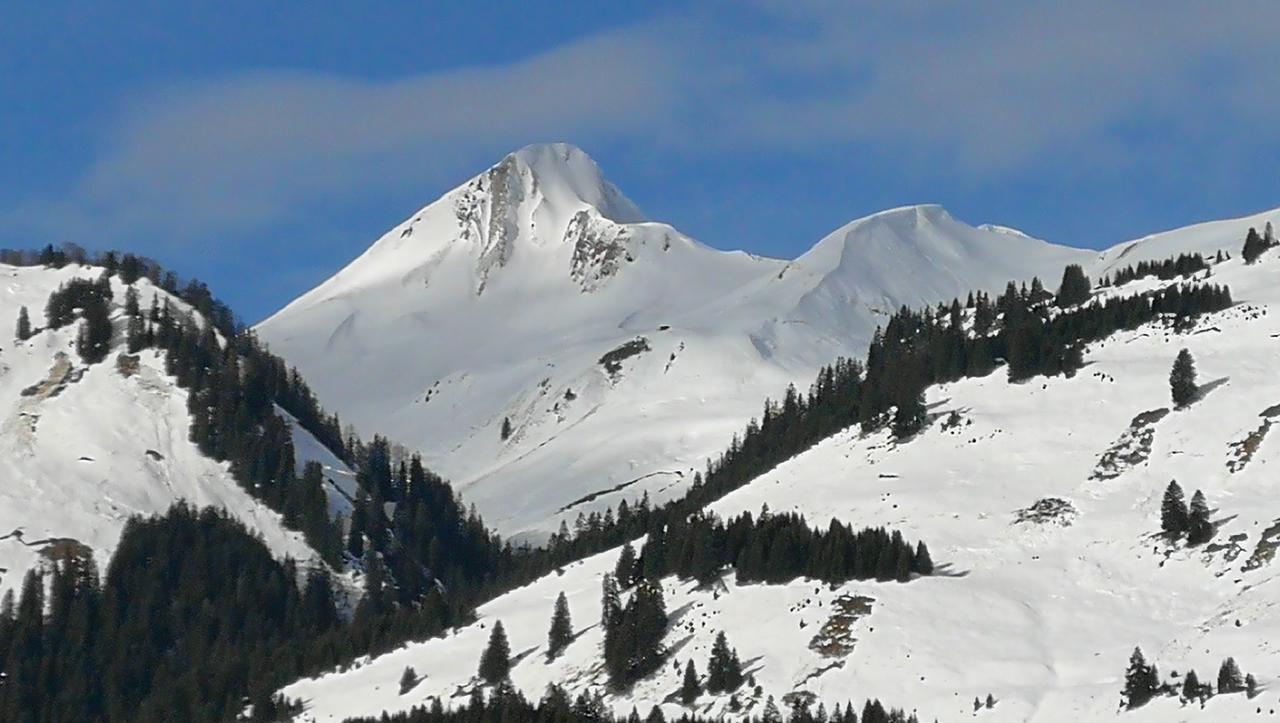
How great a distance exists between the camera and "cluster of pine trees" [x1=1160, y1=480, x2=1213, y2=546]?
13800cm

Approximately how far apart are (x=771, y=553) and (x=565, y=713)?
25.6m

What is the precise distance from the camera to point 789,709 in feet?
410

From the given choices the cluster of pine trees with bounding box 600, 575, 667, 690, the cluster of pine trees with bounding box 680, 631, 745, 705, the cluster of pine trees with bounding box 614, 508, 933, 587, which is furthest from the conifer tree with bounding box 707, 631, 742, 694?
the cluster of pine trees with bounding box 614, 508, 933, 587

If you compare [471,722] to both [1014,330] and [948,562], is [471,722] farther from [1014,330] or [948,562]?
[1014,330]

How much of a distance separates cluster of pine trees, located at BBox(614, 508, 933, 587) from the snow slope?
1772 mm

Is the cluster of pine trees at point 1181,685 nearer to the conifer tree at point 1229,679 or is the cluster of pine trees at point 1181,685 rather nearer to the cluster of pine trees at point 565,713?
the conifer tree at point 1229,679

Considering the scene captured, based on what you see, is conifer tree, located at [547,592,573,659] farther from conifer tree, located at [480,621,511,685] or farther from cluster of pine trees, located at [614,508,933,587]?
cluster of pine trees, located at [614,508,933,587]

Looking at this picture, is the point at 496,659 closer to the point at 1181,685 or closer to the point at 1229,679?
the point at 1181,685

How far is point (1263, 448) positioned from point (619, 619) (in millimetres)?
47003

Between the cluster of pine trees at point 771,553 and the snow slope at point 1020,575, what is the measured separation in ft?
5.81

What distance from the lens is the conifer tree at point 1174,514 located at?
458ft

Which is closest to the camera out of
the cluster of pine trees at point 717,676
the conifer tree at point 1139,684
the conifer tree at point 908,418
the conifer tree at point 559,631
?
the conifer tree at point 1139,684

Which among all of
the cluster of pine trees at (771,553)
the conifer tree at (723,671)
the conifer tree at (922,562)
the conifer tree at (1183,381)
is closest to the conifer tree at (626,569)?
the cluster of pine trees at (771,553)

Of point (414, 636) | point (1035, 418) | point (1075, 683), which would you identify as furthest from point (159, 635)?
point (1075, 683)
